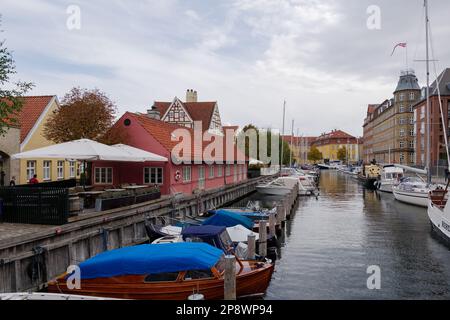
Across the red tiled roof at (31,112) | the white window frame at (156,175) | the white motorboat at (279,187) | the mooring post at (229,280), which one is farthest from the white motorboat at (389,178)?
the mooring post at (229,280)

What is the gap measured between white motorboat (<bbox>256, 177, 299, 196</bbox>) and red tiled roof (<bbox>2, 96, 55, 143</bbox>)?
25.1 meters

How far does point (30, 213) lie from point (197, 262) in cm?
794

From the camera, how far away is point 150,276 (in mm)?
10820

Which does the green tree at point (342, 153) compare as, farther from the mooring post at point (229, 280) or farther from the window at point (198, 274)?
the mooring post at point (229, 280)

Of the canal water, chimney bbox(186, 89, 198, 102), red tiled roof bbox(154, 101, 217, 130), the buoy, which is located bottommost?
the canal water

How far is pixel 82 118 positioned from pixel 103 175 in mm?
4478

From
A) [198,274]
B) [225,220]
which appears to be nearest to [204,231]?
[198,274]

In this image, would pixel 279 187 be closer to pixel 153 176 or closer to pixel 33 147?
pixel 153 176

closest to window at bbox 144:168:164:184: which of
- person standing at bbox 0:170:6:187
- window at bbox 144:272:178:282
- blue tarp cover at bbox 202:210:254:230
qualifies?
blue tarp cover at bbox 202:210:254:230

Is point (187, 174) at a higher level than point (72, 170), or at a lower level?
lower

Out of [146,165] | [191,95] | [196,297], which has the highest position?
[191,95]

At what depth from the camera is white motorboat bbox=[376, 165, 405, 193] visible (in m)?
52.9

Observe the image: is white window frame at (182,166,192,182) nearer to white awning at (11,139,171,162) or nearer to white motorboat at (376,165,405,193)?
white awning at (11,139,171,162)
